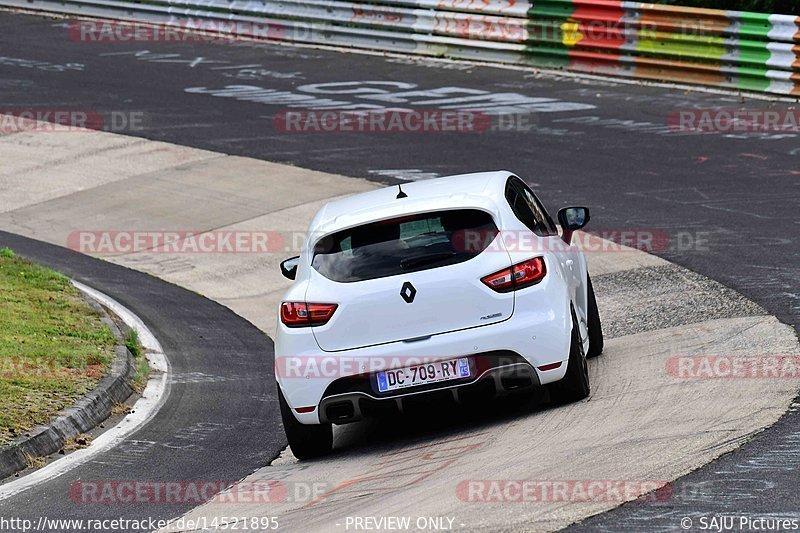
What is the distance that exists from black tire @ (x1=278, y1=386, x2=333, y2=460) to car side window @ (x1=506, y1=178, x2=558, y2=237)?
1899mm

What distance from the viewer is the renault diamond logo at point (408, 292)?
8.12 metres

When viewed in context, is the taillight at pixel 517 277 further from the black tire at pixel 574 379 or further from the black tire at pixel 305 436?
the black tire at pixel 305 436

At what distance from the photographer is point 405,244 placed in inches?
328

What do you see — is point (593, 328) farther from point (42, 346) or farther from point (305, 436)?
point (42, 346)

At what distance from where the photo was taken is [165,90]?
23656 mm

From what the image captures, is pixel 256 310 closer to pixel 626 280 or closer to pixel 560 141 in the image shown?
pixel 626 280

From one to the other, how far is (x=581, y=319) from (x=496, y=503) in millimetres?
2854

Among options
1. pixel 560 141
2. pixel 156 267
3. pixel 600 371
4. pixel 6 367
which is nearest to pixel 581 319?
pixel 600 371

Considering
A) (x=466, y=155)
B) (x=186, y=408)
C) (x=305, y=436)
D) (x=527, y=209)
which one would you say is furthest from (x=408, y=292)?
(x=466, y=155)

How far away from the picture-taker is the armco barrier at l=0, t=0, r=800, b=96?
20.5 m

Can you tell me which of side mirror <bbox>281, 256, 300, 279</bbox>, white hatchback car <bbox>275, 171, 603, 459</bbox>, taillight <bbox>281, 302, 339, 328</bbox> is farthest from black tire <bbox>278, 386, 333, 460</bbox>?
side mirror <bbox>281, 256, 300, 279</bbox>

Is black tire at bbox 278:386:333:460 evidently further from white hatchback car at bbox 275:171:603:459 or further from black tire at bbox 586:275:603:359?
black tire at bbox 586:275:603:359

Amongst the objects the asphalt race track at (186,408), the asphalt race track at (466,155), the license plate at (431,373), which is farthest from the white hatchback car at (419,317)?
the asphalt race track at (466,155)

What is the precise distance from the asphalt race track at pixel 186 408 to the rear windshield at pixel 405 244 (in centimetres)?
147
